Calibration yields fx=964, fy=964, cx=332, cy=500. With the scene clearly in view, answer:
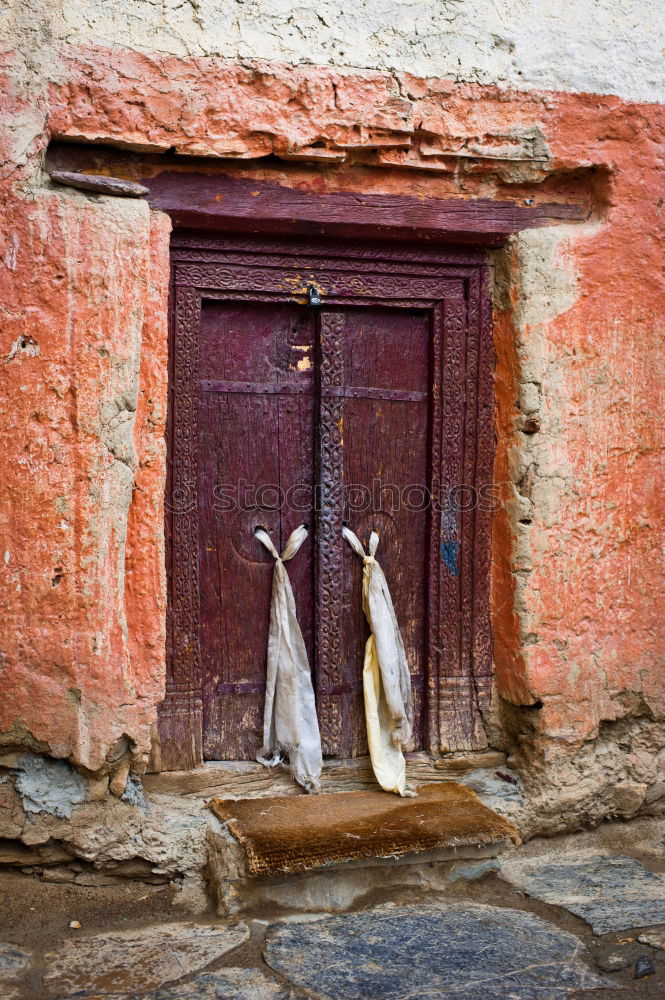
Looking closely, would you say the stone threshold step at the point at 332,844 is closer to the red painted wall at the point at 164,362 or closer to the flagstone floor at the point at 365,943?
the flagstone floor at the point at 365,943

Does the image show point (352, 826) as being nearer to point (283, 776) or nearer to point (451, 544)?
point (283, 776)

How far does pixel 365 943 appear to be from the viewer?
277cm

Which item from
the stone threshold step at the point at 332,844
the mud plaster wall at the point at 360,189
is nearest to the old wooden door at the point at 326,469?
the mud plaster wall at the point at 360,189

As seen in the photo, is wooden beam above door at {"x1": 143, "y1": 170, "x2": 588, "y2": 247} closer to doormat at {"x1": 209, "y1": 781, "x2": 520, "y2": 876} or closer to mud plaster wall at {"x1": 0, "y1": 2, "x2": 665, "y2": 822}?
mud plaster wall at {"x1": 0, "y1": 2, "x2": 665, "y2": 822}

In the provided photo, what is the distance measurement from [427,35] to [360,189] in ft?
1.84

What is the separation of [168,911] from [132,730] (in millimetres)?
574

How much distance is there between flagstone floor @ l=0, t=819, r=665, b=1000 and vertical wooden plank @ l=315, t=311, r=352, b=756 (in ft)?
2.26

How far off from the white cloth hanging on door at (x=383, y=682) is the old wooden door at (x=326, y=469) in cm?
6

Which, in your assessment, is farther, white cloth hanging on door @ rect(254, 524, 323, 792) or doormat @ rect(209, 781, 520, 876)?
white cloth hanging on door @ rect(254, 524, 323, 792)

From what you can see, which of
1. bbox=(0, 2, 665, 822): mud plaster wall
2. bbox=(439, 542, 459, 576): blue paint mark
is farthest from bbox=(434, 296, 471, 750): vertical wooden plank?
bbox=(0, 2, 665, 822): mud plaster wall

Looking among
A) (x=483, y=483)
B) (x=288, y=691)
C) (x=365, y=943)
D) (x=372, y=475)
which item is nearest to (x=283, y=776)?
(x=288, y=691)

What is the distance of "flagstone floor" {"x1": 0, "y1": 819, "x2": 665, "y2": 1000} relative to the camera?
8.34 feet

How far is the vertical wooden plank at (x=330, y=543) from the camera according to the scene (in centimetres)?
350

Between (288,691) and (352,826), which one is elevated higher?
(288,691)
